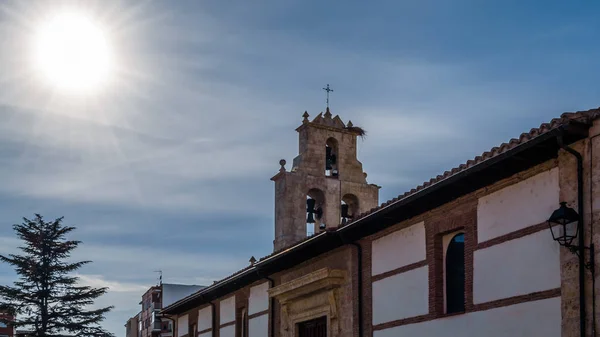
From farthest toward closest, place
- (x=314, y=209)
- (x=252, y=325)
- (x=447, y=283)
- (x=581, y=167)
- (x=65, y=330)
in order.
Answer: (x=65, y=330)
(x=314, y=209)
(x=252, y=325)
(x=447, y=283)
(x=581, y=167)

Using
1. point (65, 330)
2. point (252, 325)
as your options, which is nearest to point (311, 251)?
point (252, 325)

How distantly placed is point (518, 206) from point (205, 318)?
1560 cm

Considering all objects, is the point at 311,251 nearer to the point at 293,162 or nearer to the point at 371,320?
the point at 371,320

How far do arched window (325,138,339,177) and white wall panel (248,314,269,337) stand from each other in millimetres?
5451

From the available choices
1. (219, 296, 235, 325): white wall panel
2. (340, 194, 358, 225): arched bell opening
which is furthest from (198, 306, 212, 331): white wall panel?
(340, 194, 358, 225): arched bell opening

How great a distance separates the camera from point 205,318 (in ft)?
84.8

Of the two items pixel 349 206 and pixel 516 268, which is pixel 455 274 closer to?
pixel 516 268

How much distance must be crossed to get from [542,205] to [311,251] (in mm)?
7556

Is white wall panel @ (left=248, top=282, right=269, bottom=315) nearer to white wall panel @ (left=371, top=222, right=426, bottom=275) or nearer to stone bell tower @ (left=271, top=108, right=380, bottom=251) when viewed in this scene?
stone bell tower @ (left=271, top=108, right=380, bottom=251)

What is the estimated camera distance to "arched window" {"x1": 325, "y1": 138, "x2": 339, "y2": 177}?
25.1 meters

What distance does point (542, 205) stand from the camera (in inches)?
452

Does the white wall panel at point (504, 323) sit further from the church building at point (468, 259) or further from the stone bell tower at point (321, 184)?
the stone bell tower at point (321, 184)

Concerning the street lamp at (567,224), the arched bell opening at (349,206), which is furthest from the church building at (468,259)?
the arched bell opening at (349,206)

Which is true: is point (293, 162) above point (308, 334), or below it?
above
